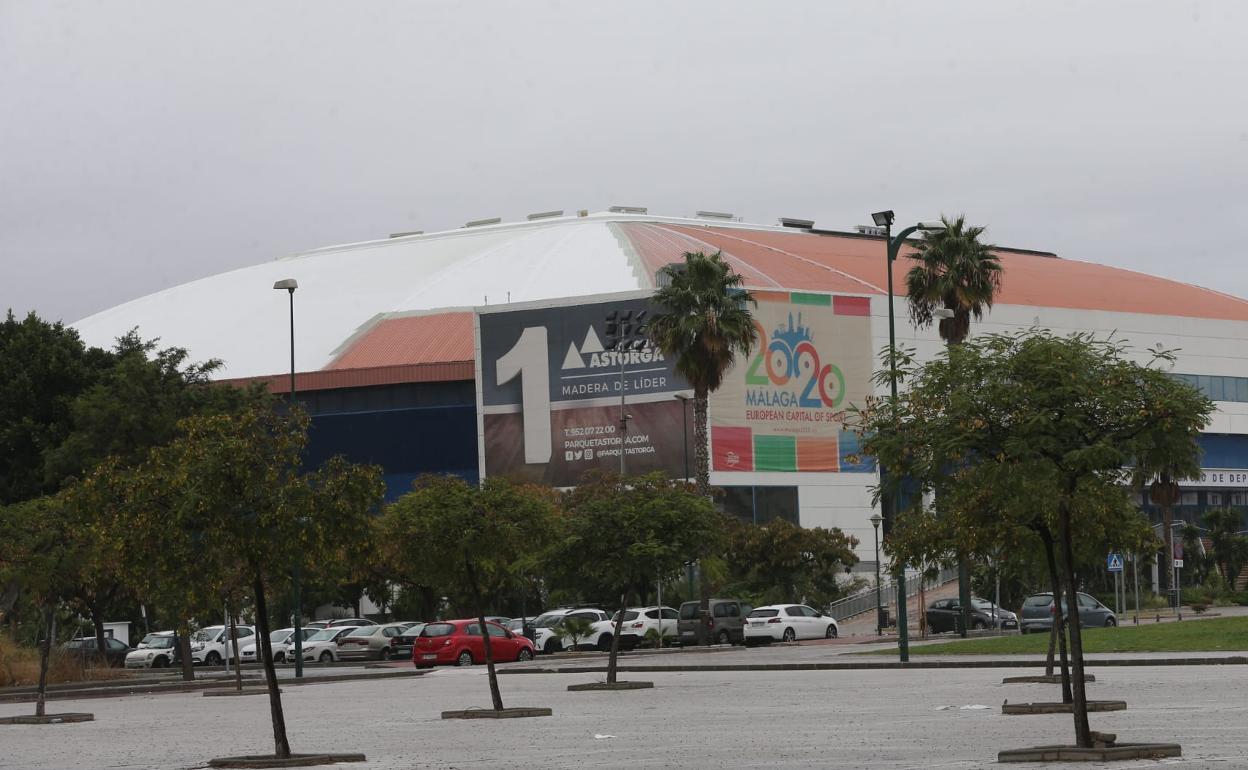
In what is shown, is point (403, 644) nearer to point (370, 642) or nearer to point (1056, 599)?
point (370, 642)

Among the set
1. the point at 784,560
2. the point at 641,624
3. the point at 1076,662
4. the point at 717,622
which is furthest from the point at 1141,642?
the point at 784,560

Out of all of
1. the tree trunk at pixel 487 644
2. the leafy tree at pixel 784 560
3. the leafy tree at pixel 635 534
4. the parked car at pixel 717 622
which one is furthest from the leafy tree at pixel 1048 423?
the leafy tree at pixel 784 560

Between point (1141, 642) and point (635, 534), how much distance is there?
12.7m

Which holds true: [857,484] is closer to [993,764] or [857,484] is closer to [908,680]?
[908,680]

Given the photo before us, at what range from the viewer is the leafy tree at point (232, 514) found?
19.5 m

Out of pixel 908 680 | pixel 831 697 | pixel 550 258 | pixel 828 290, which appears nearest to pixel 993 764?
pixel 831 697

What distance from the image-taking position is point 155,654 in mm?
61125

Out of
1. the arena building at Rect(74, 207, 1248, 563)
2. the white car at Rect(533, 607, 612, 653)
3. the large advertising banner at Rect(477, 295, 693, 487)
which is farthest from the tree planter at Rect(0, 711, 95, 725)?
the large advertising banner at Rect(477, 295, 693, 487)

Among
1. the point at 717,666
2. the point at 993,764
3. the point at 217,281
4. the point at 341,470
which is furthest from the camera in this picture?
the point at 217,281

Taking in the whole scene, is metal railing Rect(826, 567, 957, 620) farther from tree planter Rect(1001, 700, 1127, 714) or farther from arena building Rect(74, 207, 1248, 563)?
tree planter Rect(1001, 700, 1127, 714)

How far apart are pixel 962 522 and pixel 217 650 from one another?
46.5 metres

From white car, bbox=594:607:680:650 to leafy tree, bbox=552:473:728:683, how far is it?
75.5ft

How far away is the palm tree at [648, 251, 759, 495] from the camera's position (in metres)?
61.4

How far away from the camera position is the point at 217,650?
62.8m
